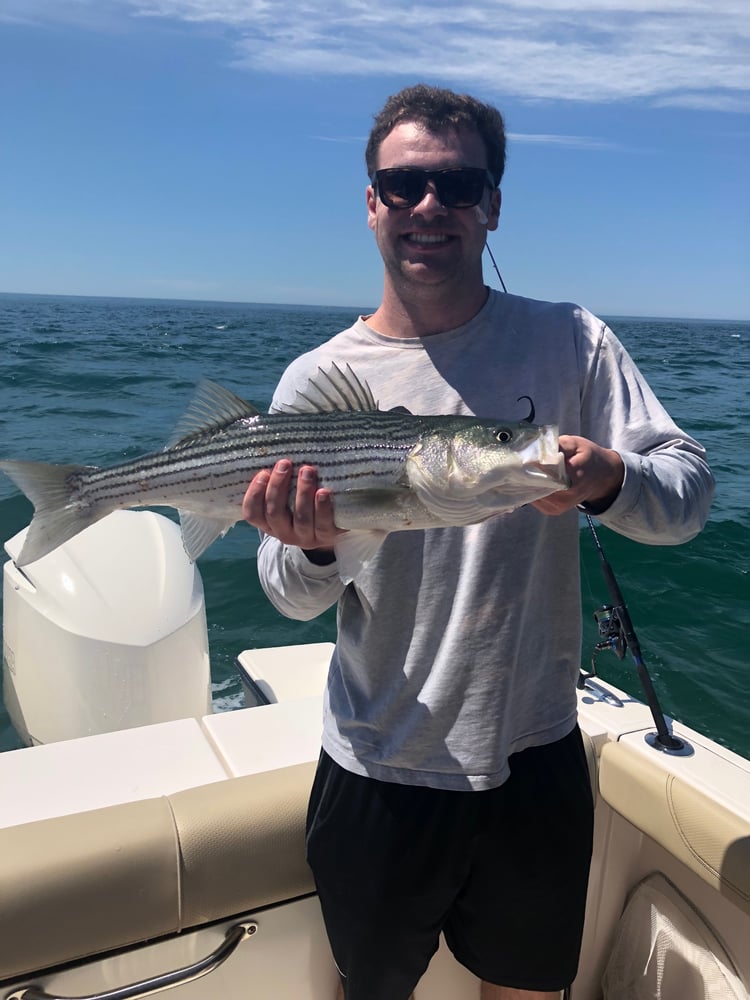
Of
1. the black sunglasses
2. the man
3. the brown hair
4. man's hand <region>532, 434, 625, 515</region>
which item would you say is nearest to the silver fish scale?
the man

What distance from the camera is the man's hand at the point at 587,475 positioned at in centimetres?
216

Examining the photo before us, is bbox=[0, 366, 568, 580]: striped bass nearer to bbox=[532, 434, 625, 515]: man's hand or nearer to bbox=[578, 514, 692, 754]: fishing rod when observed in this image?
bbox=[532, 434, 625, 515]: man's hand

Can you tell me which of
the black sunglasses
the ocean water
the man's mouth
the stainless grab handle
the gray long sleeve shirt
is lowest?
the ocean water

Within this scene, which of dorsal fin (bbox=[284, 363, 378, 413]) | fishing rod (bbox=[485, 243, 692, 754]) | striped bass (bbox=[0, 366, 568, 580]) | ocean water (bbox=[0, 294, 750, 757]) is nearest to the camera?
striped bass (bbox=[0, 366, 568, 580])

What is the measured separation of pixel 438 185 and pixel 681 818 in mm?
2613

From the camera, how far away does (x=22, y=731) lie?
189 inches

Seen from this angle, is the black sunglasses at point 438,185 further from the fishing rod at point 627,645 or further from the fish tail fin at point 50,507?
the fish tail fin at point 50,507

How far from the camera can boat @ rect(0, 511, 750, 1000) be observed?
2.51 meters

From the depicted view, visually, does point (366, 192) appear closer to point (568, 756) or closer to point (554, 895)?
point (568, 756)

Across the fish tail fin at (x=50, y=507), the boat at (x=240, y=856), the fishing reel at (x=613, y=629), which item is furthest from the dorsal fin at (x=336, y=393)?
the fishing reel at (x=613, y=629)

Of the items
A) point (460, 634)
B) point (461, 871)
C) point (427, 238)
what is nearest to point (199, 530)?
point (460, 634)

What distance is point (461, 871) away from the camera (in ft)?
8.30

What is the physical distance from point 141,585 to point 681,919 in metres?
3.40

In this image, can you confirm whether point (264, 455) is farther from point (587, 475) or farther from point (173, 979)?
point (173, 979)
